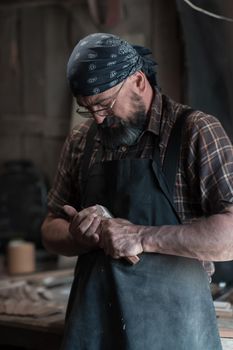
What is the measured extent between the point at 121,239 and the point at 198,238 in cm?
21

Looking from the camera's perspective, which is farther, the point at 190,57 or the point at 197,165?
the point at 190,57

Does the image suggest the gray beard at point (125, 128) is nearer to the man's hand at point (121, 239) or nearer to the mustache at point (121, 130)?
the mustache at point (121, 130)

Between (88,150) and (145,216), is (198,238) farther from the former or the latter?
(88,150)

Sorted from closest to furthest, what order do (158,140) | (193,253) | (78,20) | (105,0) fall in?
1. (193,253)
2. (158,140)
3. (105,0)
4. (78,20)

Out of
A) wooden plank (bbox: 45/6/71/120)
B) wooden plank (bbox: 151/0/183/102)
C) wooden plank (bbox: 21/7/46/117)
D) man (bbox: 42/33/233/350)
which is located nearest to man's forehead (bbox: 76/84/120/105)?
man (bbox: 42/33/233/350)

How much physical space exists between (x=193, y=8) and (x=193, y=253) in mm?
1306

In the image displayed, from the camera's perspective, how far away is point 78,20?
13.3 ft

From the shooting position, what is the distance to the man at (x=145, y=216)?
6.13ft

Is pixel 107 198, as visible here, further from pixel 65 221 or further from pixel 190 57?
pixel 190 57

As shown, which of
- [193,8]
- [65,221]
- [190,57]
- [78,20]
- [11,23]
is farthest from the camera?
[11,23]

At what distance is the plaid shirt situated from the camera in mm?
1879

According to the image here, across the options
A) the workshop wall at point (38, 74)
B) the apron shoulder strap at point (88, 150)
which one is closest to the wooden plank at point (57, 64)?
the workshop wall at point (38, 74)

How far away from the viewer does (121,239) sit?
73.6 inches

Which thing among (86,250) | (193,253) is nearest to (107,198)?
(86,250)
